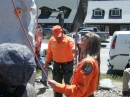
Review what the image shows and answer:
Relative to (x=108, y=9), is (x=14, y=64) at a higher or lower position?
higher

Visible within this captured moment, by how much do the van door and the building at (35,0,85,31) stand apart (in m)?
34.7

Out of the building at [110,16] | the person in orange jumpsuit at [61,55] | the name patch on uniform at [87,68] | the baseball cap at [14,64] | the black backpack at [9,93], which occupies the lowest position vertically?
the building at [110,16]

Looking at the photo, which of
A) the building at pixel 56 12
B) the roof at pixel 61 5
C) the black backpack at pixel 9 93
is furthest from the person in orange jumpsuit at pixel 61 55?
the roof at pixel 61 5

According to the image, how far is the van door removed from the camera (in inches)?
414

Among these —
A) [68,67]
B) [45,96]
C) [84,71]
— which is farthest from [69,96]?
[45,96]

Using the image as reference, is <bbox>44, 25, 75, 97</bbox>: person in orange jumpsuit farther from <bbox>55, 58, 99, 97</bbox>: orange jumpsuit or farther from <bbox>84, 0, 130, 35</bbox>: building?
<bbox>84, 0, 130, 35</bbox>: building

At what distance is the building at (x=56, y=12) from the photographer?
149ft

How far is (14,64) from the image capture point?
1.62 m

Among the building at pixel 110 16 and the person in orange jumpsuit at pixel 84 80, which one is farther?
the building at pixel 110 16

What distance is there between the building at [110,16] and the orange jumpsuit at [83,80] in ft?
135

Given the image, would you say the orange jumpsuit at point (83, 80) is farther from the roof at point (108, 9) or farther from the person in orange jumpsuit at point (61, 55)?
the roof at point (108, 9)

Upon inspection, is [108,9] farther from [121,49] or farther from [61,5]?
[121,49]

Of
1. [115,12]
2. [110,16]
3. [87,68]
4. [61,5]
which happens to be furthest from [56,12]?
[87,68]

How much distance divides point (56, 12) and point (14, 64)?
44.5 metres
